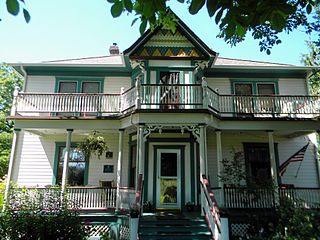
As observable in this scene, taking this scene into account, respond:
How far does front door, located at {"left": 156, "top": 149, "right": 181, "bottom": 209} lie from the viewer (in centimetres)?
1056

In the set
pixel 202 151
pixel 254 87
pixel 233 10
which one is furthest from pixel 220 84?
pixel 233 10

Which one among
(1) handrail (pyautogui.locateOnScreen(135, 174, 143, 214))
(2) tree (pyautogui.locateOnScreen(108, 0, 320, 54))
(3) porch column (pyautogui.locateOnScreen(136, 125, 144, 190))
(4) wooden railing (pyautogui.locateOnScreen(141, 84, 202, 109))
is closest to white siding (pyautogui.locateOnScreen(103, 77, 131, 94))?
(4) wooden railing (pyautogui.locateOnScreen(141, 84, 202, 109))

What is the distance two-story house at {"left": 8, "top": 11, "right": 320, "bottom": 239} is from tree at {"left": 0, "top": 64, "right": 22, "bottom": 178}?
44.8 ft

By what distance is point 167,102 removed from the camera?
10344 mm

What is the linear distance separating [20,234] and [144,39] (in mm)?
8704

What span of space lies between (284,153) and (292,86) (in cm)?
351

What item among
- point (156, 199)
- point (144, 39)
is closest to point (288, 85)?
point (144, 39)

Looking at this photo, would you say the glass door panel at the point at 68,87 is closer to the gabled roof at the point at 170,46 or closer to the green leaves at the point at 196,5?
the gabled roof at the point at 170,46

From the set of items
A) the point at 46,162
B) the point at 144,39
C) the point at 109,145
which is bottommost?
the point at 46,162

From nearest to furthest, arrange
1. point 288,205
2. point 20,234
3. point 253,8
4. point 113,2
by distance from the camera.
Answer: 1. point 113,2
2. point 253,8
3. point 20,234
4. point 288,205

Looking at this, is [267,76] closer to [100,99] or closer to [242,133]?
[242,133]

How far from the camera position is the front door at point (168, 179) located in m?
10.6

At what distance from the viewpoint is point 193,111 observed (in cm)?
948

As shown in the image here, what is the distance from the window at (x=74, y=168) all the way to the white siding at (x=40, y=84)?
9.63 ft
